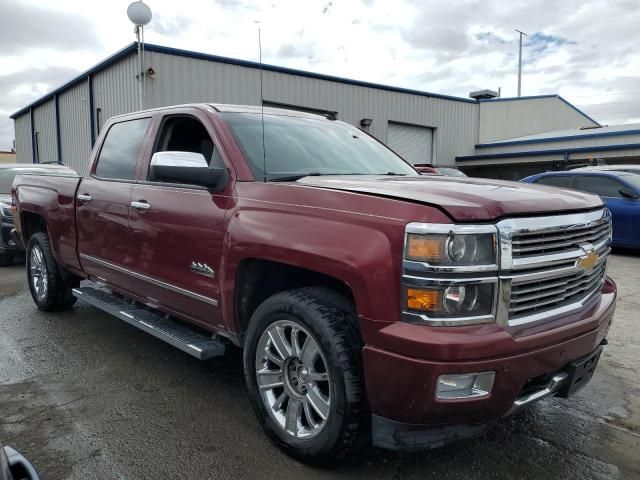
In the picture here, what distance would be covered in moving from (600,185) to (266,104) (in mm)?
9884

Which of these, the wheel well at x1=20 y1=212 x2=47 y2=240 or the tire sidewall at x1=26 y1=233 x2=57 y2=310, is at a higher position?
the wheel well at x1=20 y1=212 x2=47 y2=240

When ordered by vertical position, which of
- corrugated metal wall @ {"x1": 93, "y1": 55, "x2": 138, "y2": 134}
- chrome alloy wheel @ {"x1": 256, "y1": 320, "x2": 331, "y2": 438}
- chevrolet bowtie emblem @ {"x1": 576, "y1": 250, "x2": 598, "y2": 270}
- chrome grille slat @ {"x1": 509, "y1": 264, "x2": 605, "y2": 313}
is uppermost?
corrugated metal wall @ {"x1": 93, "y1": 55, "x2": 138, "y2": 134}

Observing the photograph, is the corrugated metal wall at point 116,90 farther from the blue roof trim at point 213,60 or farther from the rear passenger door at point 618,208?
the rear passenger door at point 618,208

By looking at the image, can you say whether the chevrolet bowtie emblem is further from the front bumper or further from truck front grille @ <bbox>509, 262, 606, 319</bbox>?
the front bumper

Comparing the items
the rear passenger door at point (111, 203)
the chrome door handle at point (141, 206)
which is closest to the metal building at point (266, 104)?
the rear passenger door at point (111, 203)

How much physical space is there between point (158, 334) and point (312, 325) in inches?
56.4

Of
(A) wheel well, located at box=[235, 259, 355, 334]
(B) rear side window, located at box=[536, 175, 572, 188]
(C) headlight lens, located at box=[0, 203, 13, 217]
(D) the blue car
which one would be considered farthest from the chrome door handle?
(B) rear side window, located at box=[536, 175, 572, 188]

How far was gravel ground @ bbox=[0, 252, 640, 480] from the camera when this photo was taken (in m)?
2.71

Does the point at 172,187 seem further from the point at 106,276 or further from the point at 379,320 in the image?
the point at 379,320

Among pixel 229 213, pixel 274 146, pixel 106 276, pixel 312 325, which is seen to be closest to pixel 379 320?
pixel 312 325

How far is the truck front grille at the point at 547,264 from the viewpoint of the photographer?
2244 mm

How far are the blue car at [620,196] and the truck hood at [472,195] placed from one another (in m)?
7.42

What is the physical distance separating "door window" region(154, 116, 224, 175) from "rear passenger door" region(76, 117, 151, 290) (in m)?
0.26

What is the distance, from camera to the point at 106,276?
4363mm
